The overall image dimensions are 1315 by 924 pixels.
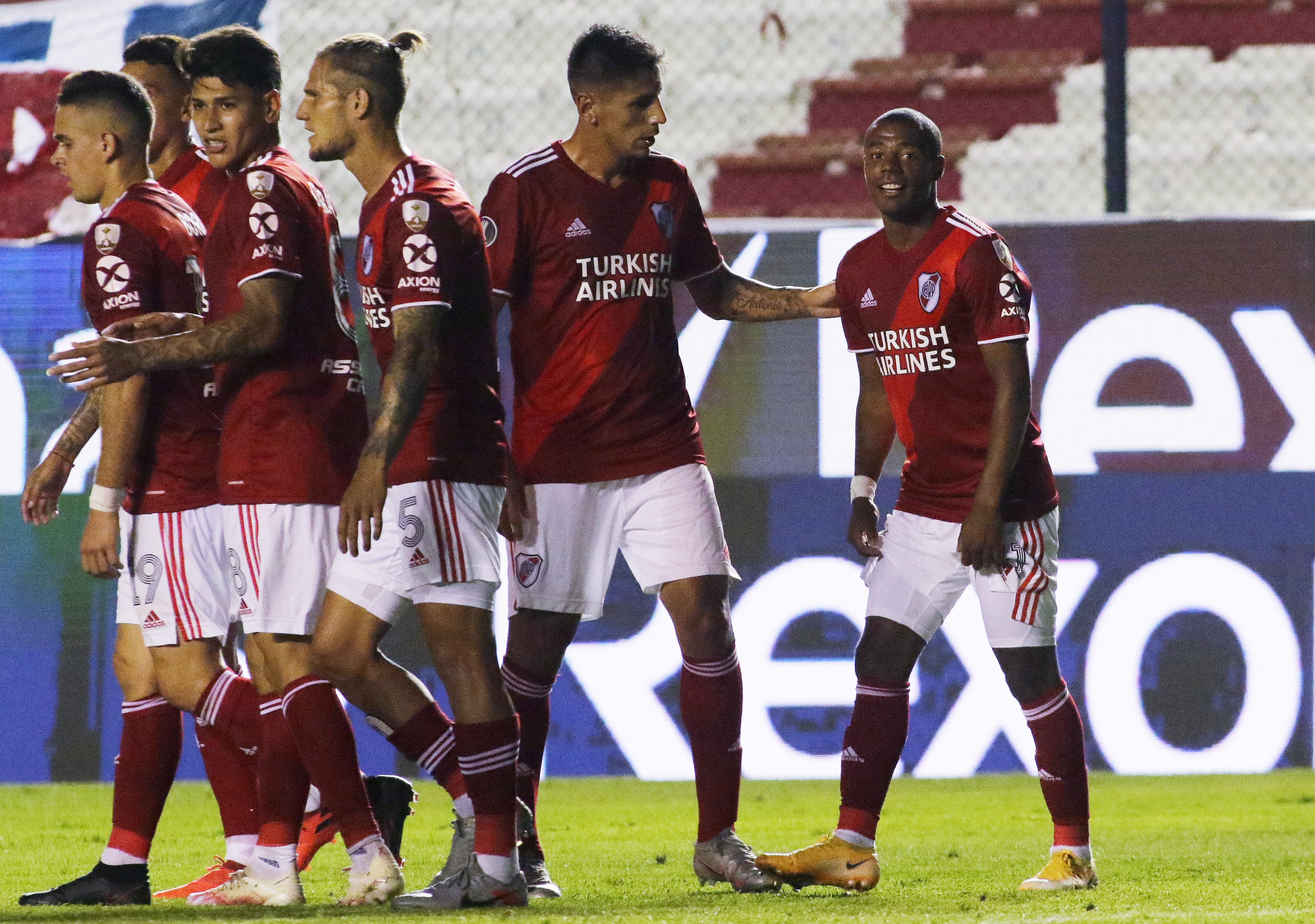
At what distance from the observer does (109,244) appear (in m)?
4.45

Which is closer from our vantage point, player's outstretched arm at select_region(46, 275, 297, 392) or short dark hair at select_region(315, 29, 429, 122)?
player's outstretched arm at select_region(46, 275, 297, 392)

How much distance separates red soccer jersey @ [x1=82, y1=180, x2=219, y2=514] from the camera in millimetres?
4449

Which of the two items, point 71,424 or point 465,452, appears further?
point 71,424

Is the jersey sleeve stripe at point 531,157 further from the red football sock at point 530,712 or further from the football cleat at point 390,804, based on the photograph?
the football cleat at point 390,804

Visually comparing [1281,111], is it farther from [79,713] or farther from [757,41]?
[79,713]

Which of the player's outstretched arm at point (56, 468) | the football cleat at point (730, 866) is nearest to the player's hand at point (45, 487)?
the player's outstretched arm at point (56, 468)

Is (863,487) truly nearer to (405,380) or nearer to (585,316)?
(585,316)

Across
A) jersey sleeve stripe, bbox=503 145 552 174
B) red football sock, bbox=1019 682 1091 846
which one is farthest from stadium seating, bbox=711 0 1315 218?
red football sock, bbox=1019 682 1091 846

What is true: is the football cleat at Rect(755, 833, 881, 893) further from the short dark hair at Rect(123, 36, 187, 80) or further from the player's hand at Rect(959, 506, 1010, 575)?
the short dark hair at Rect(123, 36, 187, 80)

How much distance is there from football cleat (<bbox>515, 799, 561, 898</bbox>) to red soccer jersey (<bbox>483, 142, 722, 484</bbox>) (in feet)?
2.62

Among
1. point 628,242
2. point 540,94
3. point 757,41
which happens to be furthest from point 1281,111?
point 628,242

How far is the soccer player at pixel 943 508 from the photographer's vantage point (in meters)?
4.49

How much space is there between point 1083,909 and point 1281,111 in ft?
21.6

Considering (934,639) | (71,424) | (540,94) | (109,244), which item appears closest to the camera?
(109,244)
